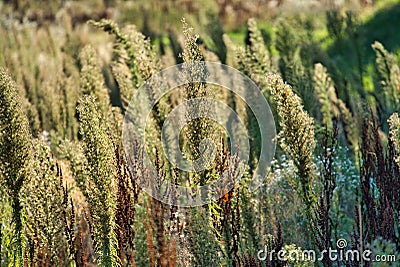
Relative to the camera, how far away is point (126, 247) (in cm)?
341

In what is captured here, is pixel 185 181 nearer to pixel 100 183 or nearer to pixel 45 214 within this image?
pixel 100 183

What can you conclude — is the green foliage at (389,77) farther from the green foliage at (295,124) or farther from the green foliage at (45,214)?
the green foliage at (45,214)

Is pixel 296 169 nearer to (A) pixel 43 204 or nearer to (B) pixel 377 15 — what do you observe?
(A) pixel 43 204

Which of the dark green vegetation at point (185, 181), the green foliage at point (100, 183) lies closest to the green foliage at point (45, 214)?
the dark green vegetation at point (185, 181)

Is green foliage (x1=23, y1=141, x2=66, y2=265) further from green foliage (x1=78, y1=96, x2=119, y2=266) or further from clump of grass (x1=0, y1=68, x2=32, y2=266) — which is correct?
green foliage (x1=78, y1=96, x2=119, y2=266)

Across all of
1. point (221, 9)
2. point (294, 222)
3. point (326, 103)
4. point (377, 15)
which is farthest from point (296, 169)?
point (221, 9)

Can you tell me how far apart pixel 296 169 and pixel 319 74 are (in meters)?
2.62

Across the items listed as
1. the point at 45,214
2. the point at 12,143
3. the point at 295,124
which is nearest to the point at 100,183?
the point at 45,214

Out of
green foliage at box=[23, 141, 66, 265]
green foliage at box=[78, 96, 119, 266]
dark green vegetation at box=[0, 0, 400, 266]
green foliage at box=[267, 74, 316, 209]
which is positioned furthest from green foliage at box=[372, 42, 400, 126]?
green foliage at box=[23, 141, 66, 265]

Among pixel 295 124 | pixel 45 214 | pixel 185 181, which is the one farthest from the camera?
pixel 185 181

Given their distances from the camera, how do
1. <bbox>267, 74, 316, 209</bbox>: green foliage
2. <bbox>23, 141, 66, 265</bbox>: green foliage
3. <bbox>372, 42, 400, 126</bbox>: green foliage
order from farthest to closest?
<bbox>372, 42, 400, 126</bbox>: green foliage < <bbox>267, 74, 316, 209</bbox>: green foliage < <bbox>23, 141, 66, 265</bbox>: green foliage

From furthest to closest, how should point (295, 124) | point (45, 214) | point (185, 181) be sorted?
point (185, 181)
point (295, 124)
point (45, 214)

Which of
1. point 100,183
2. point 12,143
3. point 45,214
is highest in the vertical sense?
point 12,143

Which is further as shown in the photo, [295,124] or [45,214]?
[295,124]
